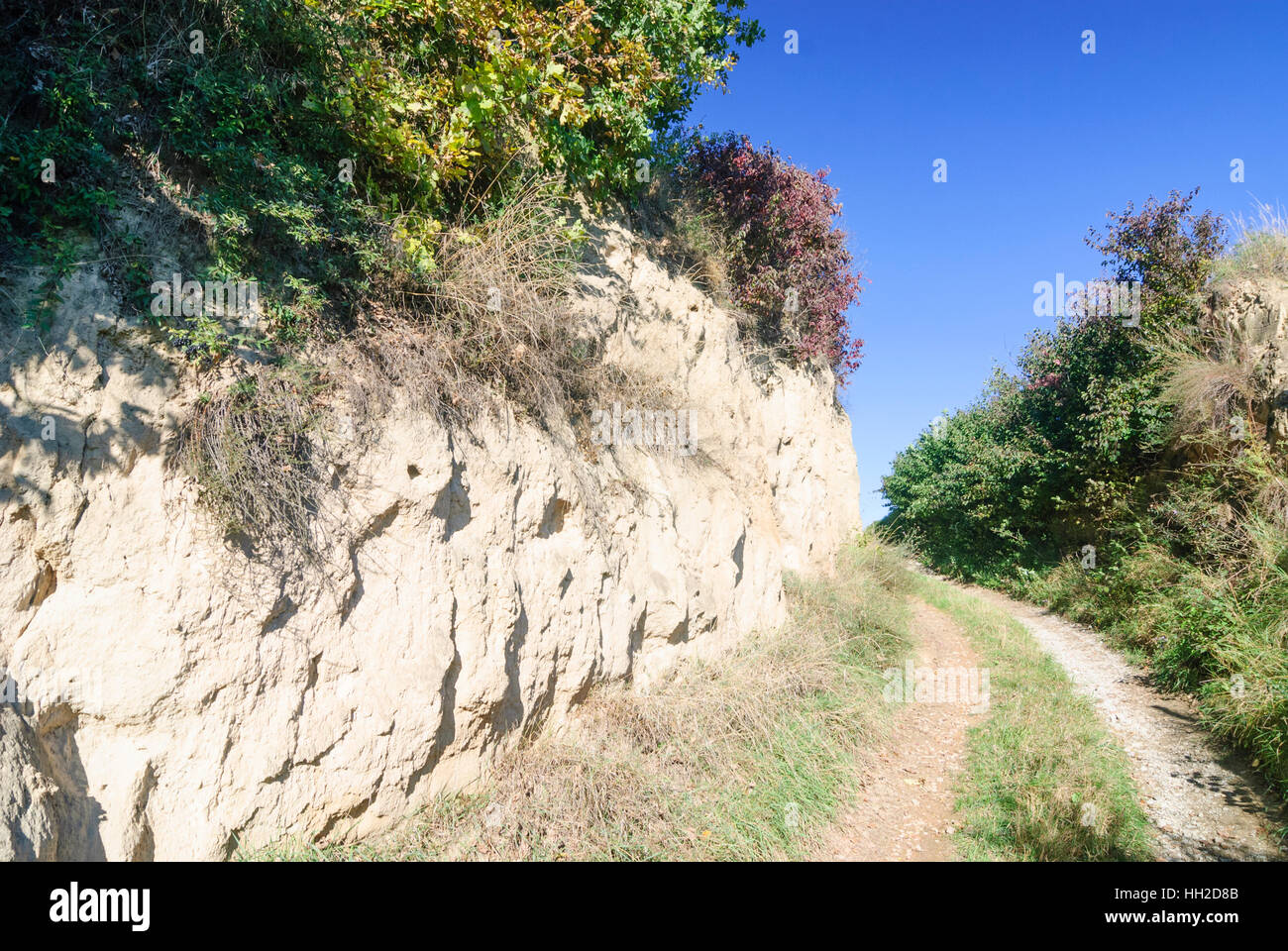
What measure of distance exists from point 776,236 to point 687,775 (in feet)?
29.5

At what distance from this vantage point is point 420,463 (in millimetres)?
4383

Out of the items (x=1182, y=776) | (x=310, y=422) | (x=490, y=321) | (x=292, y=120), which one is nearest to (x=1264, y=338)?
(x=1182, y=776)

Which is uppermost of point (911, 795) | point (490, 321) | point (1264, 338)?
point (1264, 338)

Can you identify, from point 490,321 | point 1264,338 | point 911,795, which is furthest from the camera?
point 1264,338

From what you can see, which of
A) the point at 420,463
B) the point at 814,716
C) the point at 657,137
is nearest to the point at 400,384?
the point at 420,463

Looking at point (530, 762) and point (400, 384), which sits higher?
point (400, 384)

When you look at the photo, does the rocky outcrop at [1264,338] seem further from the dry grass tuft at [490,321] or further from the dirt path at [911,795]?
the dry grass tuft at [490,321]

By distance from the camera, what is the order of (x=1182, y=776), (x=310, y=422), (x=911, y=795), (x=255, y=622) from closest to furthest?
(x=255, y=622) < (x=310, y=422) < (x=911, y=795) < (x=1182, y=776)

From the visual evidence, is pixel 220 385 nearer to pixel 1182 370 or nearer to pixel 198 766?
pixel 198 766

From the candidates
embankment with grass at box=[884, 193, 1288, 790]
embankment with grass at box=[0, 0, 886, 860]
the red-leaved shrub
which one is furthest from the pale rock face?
embankment with grass at box=[884, 193, 1288, 790]

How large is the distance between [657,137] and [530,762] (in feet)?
26.0

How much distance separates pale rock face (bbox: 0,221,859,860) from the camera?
3148 mm

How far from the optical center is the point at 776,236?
1065 centimetres

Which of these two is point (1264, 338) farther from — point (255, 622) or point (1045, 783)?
point (255, 622)
